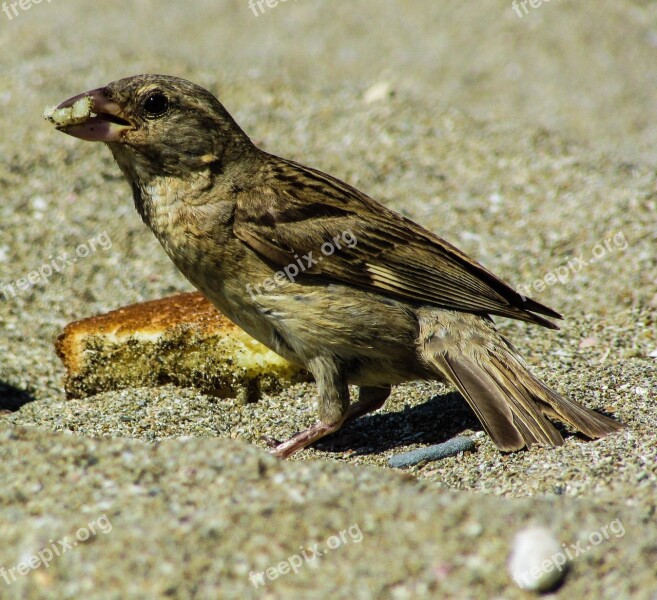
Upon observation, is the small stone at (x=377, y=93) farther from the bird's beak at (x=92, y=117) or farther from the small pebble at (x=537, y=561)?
the small pebble at (x=537, y=561)

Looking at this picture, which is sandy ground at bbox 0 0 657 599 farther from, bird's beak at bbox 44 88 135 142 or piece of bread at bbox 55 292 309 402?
bird's beak at bbox 44 88 135 142

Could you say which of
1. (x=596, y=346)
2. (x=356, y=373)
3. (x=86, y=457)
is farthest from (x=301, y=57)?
(x=86, y=457)

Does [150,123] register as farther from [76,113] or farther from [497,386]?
[497,386]

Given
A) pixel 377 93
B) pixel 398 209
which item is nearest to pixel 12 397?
pixel 398 209

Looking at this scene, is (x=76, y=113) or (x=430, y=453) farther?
(x=76, y=113)

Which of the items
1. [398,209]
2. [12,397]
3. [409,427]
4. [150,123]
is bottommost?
[409,427]

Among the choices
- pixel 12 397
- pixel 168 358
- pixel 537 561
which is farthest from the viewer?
pixel 12 397
